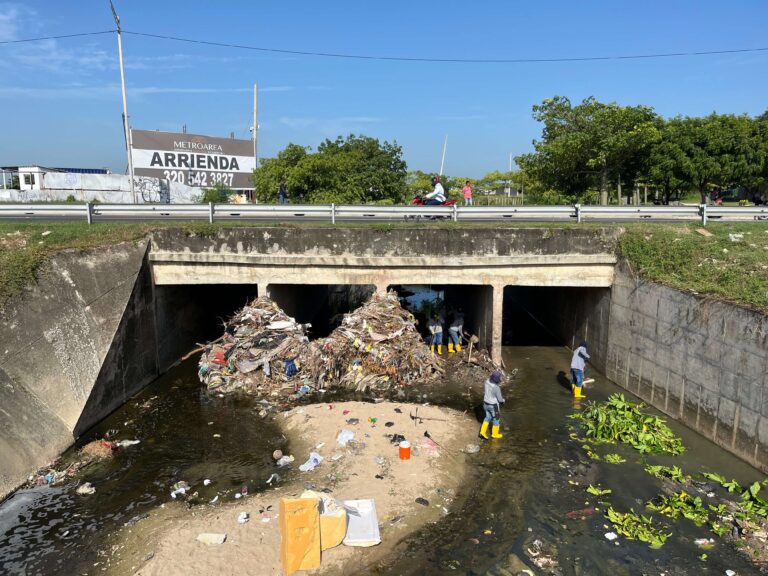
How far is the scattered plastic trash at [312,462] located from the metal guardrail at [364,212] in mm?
8445

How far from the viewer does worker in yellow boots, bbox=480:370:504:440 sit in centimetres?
1011

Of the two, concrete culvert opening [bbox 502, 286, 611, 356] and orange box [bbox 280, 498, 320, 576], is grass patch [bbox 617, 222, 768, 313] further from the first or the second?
orange box [bbox 280, 498, 320, 576]

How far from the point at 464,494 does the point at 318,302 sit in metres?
14.3

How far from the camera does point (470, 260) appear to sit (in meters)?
14.5

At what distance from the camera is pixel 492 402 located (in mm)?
10211

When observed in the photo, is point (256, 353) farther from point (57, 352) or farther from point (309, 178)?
point (309, 178)

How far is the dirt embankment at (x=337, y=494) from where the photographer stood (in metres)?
6.71

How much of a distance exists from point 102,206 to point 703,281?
1661 cm

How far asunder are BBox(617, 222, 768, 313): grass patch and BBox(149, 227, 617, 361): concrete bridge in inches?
38.0

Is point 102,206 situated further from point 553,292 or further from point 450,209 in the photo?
point 553,292

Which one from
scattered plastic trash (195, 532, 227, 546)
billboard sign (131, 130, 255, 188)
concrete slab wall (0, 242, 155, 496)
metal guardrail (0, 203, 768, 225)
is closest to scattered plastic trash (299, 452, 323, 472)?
scattered plastic trash (195, 532, 227, 546)

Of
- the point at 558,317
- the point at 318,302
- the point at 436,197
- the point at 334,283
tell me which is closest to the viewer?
the point at 334,283

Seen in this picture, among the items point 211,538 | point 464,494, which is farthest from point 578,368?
point 211,538

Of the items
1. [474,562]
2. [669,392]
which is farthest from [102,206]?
[669,392]
